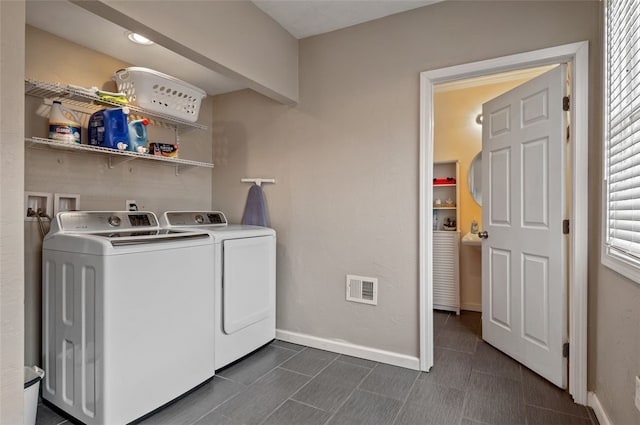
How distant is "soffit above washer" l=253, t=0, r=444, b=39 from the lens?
2285 mm

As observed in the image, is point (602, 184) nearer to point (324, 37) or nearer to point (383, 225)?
point (383, 225)

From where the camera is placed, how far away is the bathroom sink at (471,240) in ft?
11.3

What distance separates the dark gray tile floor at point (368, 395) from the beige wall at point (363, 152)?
0.28 m

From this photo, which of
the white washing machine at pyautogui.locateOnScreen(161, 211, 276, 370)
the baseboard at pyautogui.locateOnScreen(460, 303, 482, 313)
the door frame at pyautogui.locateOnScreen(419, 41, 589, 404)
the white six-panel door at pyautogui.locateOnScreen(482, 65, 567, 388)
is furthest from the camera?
the baseboard at pyautogui.locateOnScreen(460, 303, 482, 313)

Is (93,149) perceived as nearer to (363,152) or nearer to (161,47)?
(161,47)

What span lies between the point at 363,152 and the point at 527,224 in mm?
1246

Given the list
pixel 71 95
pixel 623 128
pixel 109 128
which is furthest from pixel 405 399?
pixel 71 95

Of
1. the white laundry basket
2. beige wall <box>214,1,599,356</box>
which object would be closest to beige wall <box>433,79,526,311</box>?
beige wall <box>214,1,599,356</box>

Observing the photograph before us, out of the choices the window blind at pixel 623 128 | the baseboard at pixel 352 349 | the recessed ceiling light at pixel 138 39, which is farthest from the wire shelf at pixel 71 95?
the window blind at pixel 623 128

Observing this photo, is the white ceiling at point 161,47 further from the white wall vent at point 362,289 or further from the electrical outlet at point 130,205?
the white wall vent at point 362,289

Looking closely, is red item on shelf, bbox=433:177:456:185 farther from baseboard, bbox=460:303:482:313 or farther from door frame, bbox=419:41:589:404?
door frame, bbox=419:41:589:404

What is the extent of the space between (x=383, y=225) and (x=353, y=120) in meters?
0.82

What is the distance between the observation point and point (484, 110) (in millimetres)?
2830

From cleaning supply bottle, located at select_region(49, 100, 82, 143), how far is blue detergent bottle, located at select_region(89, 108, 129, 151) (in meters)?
0.14
